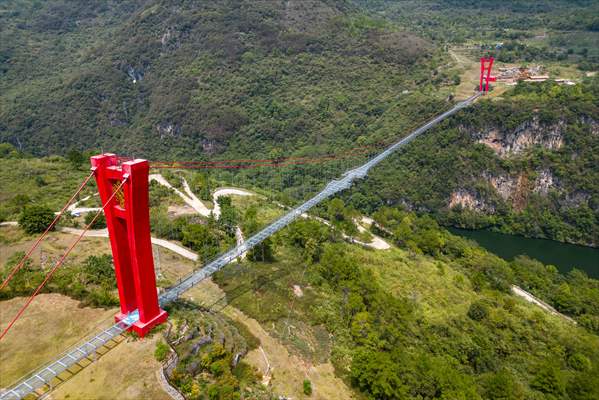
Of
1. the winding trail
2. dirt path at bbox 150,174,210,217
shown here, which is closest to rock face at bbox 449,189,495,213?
the winding trail

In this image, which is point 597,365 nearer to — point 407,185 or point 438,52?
point 407,185

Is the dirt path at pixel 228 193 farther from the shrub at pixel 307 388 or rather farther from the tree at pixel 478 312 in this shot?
A: the shrub at pixel 307 388

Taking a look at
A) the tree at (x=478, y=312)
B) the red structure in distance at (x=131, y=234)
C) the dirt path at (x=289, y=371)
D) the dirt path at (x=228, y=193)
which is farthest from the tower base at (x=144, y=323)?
the dirt path at (x=228, y=193)

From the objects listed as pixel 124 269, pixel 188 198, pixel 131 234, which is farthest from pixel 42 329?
pixel 188 198

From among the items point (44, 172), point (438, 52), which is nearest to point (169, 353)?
point (44, 172)

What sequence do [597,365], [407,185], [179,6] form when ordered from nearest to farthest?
[597,365] < [407,185] < [179,6]
